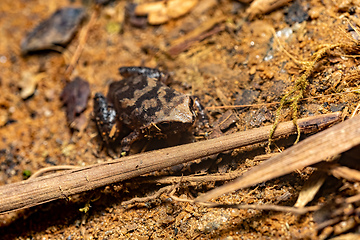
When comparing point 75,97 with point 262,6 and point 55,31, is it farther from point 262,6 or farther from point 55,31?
point 262,6

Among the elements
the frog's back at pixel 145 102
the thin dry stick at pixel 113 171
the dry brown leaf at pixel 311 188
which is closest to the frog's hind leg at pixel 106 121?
the frog's back at pixel 145 102

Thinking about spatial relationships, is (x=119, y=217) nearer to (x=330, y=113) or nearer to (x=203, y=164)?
(x=203, y=164)

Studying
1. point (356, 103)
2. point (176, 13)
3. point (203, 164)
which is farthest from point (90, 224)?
point (176, 13)

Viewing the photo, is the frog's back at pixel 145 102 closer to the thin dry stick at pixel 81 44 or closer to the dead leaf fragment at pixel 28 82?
the thin dry stick at pixel 81 44

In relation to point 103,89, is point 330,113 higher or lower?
higher

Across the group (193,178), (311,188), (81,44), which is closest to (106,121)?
(193,178)

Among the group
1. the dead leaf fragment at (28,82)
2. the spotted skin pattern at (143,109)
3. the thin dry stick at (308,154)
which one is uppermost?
the thin dry stick at (308,154)
